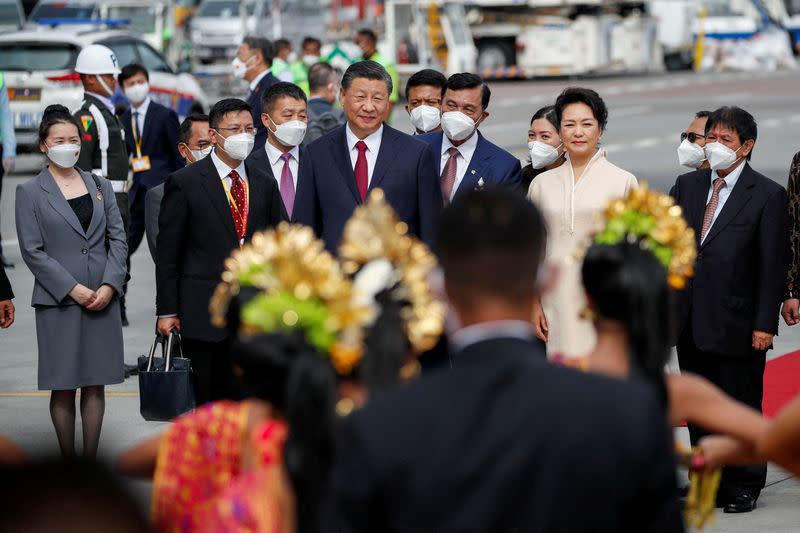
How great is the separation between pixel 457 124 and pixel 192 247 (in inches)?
67.0

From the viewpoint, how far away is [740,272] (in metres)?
7.14

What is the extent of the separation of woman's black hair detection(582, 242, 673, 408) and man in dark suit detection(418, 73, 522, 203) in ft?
13.2

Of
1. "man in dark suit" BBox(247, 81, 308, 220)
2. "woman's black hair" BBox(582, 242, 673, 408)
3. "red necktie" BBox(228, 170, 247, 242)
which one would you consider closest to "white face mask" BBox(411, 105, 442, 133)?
"man in dark suit" BBox(247, 81, 308, 220)

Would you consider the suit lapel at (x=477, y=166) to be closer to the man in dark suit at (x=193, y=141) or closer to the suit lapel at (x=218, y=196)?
the suit lapel at (x=218, y=196)

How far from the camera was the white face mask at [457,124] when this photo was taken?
26.8ft

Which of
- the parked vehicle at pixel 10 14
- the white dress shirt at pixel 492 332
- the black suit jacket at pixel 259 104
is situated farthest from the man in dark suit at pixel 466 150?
the parked vehicle at pixel 10 14

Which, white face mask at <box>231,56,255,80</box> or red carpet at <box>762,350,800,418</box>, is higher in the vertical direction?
white face mask at <box>231,56,255,80</box>

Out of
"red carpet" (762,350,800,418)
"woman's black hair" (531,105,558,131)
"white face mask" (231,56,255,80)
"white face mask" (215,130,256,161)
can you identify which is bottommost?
"red carpet" (762,350,800,418)

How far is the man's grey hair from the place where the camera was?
24.6 ft

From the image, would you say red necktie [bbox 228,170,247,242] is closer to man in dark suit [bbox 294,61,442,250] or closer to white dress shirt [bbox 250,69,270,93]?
man in dark suit [bbox 294,61,442,250]

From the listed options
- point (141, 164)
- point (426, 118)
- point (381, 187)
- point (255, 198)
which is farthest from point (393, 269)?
point (141, 164)

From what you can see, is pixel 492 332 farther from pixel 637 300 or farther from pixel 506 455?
pixel 637 300

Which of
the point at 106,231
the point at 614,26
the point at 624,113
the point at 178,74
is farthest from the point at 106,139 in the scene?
the point at 614,26

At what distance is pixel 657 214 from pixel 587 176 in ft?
9.81
